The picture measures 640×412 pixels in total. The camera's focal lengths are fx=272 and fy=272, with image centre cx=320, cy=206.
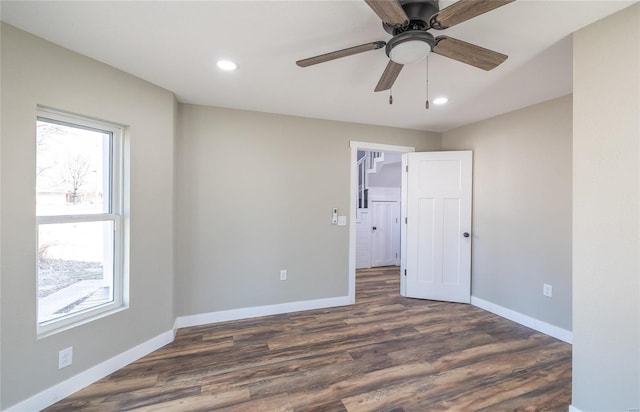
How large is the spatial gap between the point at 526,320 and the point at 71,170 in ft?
14.5

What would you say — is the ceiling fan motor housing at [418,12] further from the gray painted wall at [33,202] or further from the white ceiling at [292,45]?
the gray painted wall at [33,202]

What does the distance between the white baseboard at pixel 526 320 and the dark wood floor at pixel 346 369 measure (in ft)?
0.33

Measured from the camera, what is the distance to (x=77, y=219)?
198 centimetres

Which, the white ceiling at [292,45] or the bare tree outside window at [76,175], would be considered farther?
the bare tree outside window at [76,175]

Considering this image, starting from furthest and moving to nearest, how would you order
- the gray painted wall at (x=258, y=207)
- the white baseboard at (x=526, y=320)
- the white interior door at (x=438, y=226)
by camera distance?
the white interior door at (x=438, y=226) → the gray painted wall at (x=258, y=207) → the white baseboard at (x=526, y=320)

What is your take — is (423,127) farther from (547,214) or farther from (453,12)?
(453,12)

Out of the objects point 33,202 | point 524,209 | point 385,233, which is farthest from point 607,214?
point 385,233

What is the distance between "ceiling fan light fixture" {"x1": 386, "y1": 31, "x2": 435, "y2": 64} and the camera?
1.34 metres

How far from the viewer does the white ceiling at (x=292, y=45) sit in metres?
1.45

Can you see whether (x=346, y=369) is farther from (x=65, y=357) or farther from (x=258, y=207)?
(x=65, y=357)

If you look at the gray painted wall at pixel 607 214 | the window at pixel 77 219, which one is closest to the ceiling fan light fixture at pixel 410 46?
the gray painted wall at pixel 607 214

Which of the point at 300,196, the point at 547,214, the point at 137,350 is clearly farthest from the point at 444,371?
the point at 137,350

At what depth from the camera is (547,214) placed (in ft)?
9.09

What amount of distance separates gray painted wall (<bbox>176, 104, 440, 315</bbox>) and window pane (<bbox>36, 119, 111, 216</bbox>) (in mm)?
727
